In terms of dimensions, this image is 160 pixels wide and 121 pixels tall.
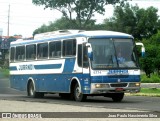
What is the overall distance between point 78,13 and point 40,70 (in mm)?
41685

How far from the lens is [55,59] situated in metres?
27.0

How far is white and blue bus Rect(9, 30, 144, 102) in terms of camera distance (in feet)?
78.0

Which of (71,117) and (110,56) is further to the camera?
(110,56)

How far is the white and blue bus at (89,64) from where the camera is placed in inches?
936

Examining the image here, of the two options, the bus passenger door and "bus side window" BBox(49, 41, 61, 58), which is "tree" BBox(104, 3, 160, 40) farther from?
the bus passenger door

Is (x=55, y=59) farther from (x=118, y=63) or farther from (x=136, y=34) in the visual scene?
(x=136, y=34)

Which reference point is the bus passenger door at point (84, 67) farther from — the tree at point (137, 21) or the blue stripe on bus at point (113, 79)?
the tree at point (137, 21)

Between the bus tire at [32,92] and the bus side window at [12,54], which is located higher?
the bus side window at [12,54]

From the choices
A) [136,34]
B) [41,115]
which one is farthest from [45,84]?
[136,34]

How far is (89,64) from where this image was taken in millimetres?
23828

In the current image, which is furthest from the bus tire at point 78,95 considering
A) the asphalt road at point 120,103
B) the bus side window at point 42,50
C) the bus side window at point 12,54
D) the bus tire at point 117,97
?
the bus side window at point 12,54

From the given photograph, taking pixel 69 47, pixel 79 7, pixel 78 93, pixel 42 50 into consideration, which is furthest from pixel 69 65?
pixel 79 7

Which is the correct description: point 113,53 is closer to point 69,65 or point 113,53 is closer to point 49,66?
point 69,65

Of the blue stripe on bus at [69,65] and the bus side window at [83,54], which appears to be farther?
the blue stripe on bus at [69,65]
